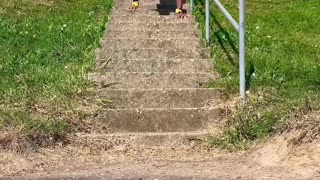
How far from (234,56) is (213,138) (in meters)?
2.18

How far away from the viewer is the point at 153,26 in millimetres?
8922

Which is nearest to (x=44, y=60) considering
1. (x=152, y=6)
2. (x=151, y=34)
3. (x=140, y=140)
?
(x=151, y=34)

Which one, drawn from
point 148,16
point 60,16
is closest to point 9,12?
point 60,16

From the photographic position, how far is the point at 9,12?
32.5ft

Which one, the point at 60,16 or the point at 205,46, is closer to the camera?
the point at 205,46

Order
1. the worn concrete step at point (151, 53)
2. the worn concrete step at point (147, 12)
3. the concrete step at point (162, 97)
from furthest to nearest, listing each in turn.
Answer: the worn concrete step at point (147, 12), the worn concrete step at point (151, 53), the concrete step at point (162, 97)

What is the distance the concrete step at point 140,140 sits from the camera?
5688 millimetres

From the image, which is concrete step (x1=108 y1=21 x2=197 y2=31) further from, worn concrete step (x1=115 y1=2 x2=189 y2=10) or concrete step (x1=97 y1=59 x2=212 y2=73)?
concrete step (x1=97 y1=59 x2=212 y2=73)

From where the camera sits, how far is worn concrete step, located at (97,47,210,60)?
7707mm

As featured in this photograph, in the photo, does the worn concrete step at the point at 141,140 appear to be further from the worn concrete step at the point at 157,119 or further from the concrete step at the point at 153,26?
the concrete step at the point at 153,26

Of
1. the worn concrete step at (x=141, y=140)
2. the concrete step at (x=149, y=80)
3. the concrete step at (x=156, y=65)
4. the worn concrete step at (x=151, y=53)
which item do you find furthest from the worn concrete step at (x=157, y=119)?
the worn concrete step at (x=151, y=53)

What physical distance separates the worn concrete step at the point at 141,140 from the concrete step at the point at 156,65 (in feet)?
5.04

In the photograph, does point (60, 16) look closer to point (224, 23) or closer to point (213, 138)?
point (224, 23)

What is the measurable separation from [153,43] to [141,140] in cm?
271
